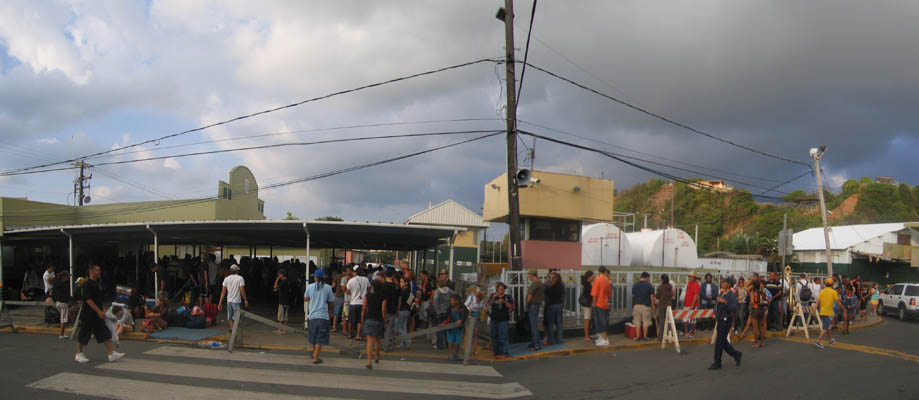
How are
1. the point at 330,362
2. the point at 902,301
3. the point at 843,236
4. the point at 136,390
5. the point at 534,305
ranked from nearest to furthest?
1. the point at 136,390
2. the point at 330,362
3. the point at 534,305
4. the point at 902,301
5. the point at 843,236

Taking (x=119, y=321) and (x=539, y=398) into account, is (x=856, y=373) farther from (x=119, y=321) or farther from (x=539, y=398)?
(x=119, y=321)

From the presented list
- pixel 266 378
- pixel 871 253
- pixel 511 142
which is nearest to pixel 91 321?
pixel 266 378

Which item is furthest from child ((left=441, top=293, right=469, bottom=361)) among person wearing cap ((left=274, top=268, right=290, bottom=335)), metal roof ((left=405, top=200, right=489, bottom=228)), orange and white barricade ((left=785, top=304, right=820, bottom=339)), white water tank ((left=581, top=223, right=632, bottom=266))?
metal roof ((left=405, top=200, right=489, bottom=228))

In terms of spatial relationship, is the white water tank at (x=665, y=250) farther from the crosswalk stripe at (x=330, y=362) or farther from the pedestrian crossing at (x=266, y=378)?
the pedestrian crossing at (x=266, y=378)

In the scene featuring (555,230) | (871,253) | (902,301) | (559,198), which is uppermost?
(559,198)

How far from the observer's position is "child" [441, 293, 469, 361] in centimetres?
957

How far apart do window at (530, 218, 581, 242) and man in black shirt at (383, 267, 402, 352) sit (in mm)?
8913

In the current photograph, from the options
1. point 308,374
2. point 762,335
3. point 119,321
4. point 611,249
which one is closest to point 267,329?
point 119,321

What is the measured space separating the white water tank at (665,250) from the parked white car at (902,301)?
794 centimetres

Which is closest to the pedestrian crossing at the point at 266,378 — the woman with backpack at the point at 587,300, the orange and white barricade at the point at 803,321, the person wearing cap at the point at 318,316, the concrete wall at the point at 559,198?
the person wearing cap at the point at 318,316

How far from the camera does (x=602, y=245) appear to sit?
2359 centimetres

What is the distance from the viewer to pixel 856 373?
8734 mm

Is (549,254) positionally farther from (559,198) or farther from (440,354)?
(440,354)

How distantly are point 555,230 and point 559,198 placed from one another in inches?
47.2
